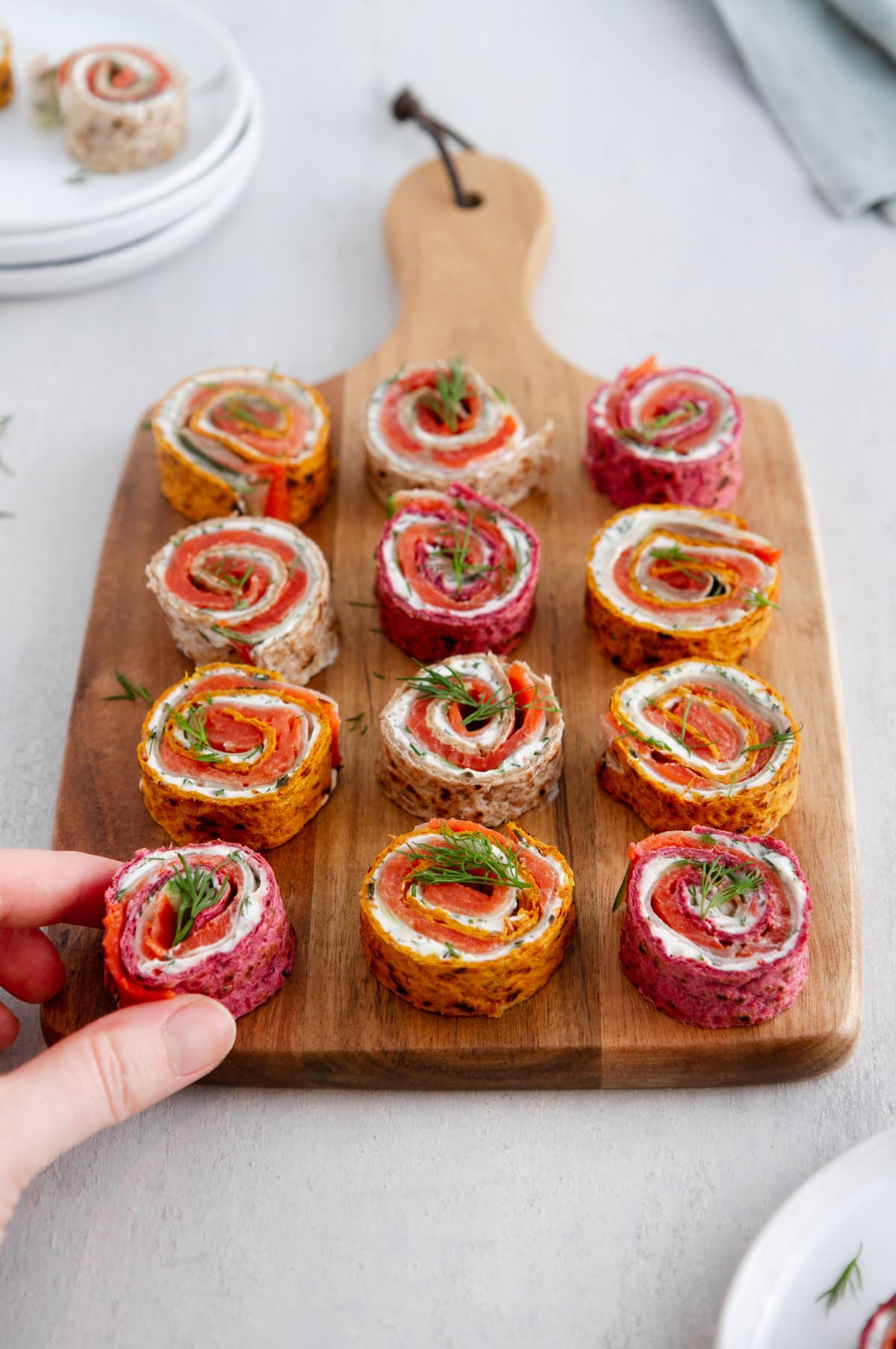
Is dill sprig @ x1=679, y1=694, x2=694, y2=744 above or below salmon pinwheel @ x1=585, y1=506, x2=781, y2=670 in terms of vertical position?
below

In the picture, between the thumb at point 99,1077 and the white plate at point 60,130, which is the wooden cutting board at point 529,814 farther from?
the white plate at point 60,130

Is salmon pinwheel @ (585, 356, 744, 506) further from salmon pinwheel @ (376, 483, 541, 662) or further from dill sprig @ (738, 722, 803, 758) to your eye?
dill sprig @ (738, 722, 803, 758)

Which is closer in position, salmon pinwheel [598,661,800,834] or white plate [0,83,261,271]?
salmon pinwheel [598,661,800,834]

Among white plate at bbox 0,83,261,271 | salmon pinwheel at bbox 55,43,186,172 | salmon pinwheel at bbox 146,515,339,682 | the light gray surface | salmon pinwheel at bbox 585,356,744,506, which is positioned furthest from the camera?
salmon pinwheel at bbox 55,43,186,172

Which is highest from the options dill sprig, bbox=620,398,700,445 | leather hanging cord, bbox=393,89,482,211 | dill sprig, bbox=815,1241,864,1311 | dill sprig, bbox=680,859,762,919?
leather hanging cord, bbox=393,89,482,211

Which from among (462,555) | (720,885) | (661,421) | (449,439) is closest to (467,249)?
(449,439)

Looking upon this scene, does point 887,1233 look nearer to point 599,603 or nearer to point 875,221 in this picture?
point 599,603

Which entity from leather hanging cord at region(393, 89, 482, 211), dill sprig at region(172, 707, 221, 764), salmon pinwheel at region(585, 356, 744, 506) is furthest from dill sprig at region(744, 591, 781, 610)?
leather hanging cord at region(393, 89, 482, 211)
